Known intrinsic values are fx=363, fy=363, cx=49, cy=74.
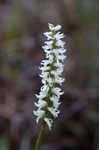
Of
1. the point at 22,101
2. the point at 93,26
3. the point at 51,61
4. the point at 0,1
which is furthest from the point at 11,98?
the point at 0,1

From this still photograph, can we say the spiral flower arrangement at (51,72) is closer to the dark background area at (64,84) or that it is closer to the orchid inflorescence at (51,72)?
the orchid inflorescence at (51,72)

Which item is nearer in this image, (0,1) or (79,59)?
(79,59)

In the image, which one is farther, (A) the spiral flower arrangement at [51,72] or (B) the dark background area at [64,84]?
(B) the dark background area at [64,84]

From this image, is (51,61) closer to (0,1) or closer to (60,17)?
(60,17)

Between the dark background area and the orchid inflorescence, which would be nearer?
the orchid inflorescence

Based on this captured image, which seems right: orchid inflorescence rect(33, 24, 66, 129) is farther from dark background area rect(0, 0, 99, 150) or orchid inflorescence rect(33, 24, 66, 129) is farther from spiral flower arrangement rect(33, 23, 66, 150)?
dark background area rect(0, 0, 99, 150)

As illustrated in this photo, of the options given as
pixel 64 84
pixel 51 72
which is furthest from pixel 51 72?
pixel 64 84

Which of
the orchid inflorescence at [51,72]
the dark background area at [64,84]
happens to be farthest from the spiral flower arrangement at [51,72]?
the dark background area at [64,84]

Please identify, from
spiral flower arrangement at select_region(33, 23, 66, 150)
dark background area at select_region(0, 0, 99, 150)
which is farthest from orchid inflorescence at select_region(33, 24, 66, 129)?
dark background area at select_region(0, 0, 99, 150)

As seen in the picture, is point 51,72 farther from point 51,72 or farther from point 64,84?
point 64,84
